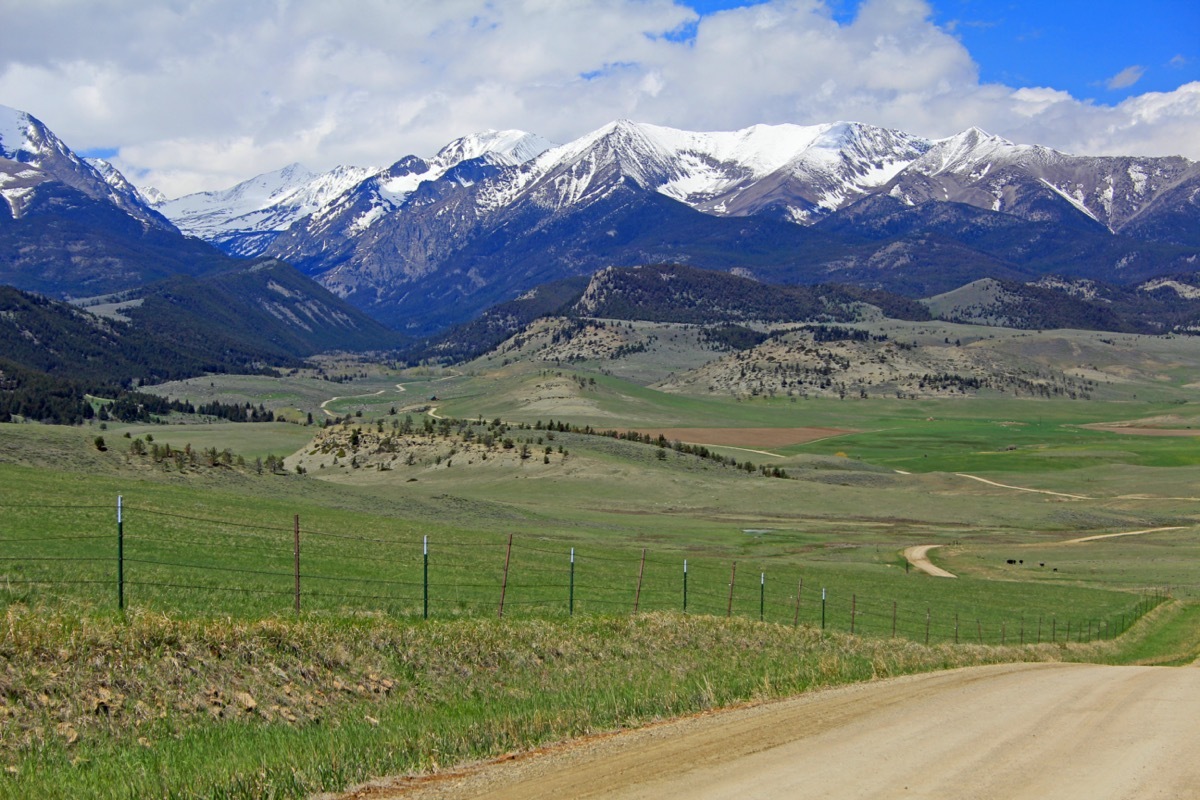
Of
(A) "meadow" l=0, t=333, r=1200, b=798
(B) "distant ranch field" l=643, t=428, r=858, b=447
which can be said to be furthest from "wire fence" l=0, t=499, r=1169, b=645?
(B) "distant ranch field" l=643, t=428, r=858, b=447

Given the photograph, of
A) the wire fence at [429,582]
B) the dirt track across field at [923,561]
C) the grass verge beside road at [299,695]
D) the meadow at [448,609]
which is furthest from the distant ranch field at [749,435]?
the grass verge beside road at [299,695]

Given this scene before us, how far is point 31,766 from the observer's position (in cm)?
1432

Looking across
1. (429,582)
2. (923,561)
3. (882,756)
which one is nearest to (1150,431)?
(923,561)

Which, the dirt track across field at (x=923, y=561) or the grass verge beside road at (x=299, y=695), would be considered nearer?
the grass verge beside road at (x=299, y=695)

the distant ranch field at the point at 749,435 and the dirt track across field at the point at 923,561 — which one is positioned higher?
the distant ranch field at the point at 749,435

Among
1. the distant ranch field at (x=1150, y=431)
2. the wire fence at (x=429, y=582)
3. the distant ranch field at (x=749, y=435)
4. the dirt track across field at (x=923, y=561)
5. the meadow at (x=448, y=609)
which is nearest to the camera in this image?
the meadow at (x=448, y=609)

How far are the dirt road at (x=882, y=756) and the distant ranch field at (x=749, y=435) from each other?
5507 inches

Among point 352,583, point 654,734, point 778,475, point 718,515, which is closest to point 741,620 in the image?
point 352,583

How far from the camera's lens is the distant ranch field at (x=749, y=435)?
542 ft

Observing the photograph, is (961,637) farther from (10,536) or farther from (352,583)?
(10,536)

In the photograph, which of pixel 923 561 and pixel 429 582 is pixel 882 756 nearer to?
pixel 429 582

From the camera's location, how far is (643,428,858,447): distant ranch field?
165 metres

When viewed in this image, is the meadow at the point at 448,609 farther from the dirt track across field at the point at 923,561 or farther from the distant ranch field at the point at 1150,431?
the distant ranch field at the point at 1150,431

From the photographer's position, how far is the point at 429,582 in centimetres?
3231
